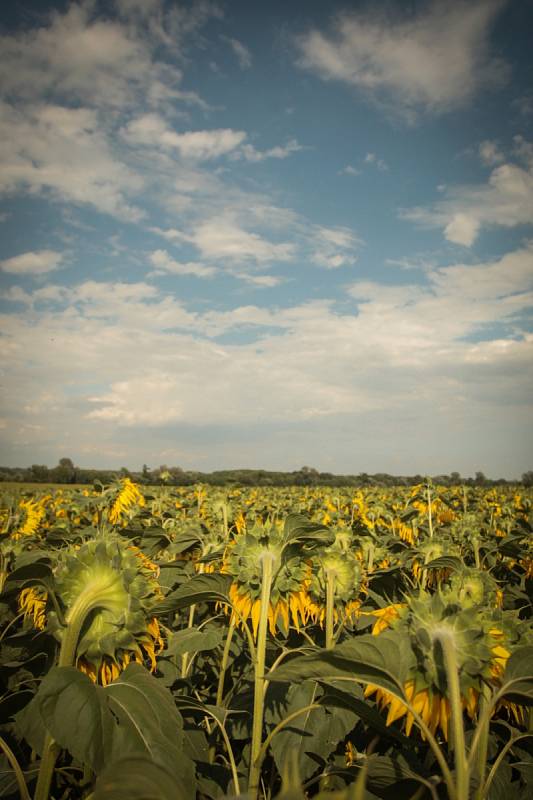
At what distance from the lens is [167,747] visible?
140cm

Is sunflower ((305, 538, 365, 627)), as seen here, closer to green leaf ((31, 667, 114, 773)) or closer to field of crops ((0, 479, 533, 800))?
field of crops ((0, 479, 533, 800))

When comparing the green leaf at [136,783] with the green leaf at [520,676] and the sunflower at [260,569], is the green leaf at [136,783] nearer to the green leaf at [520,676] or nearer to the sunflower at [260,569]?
the green leaf at [520,676]

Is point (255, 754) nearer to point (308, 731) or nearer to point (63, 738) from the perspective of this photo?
point (308, 731)

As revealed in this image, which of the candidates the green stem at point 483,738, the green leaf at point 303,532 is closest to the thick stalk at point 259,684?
the green leaf at point 303,532

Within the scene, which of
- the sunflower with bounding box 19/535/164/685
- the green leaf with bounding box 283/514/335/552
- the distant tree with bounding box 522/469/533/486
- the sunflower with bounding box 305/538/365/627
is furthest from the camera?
the distant tree with bounding box 522/469/533/486

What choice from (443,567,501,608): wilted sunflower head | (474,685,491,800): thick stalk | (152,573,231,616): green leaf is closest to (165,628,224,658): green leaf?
(152,573,231,616): green leaf

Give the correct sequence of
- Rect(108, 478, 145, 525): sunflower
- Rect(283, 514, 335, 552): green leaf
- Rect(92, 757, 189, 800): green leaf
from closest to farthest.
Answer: Rect(92, 757, 189, 800): green leaf
Rect(283, 514, 335, 552): green leaf
Rect(108, 478, 145, 525): sunflower

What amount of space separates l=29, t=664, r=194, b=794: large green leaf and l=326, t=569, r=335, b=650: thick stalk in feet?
4.41

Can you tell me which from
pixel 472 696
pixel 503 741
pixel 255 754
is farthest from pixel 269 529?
pixel 503 741

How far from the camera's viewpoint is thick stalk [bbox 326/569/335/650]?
267 centimetres

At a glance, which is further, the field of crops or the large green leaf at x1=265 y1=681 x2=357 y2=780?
the large green leaf at x1=265 y1=681 x2=357 y2=780

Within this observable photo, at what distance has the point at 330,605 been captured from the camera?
9.04 feet

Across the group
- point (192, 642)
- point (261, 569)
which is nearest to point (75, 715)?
point (261, 569)

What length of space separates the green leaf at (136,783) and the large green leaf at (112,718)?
1.22 feet
